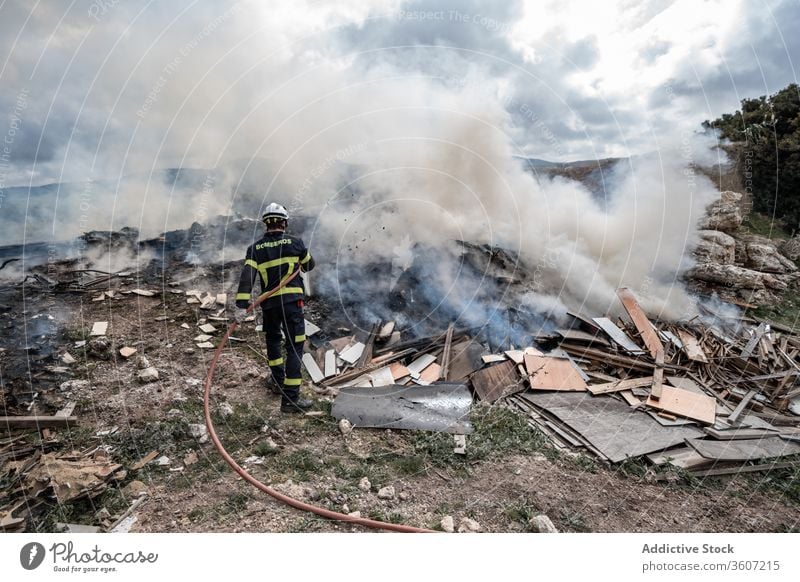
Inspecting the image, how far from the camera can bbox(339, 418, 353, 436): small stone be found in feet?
20.1

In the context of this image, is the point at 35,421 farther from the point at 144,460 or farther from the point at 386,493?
the point at 386,493

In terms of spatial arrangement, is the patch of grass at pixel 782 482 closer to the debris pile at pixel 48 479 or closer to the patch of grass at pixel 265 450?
the patch of grass at pixel 265 450

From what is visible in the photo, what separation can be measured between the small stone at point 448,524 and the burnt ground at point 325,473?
0.16m

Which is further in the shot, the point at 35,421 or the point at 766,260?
the point at 766,260

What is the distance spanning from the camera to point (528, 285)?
1038cm

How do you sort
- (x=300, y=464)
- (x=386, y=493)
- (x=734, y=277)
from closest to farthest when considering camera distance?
(x=386, y=493)
(x=300, y=464)
(x=734, y=277)

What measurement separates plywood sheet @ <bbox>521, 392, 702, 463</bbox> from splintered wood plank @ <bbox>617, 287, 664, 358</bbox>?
6.46ft

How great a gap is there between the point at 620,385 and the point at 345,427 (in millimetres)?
5144

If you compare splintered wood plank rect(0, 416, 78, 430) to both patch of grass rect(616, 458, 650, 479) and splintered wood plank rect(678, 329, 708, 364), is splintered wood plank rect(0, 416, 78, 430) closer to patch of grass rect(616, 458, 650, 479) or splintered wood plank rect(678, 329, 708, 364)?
patch of grass rect(616, 458, 650, 479)

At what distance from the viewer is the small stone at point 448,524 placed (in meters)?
4.32

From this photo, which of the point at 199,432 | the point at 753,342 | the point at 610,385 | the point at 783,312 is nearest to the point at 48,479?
the point at 199,432

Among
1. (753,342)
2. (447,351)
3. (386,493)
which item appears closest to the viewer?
(386,493)

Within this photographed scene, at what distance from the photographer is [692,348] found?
8570mm
